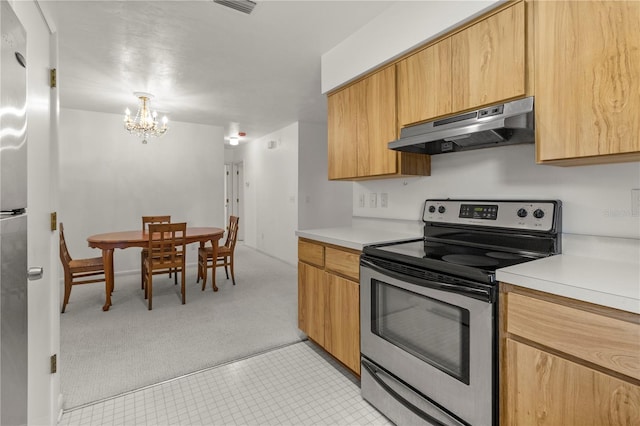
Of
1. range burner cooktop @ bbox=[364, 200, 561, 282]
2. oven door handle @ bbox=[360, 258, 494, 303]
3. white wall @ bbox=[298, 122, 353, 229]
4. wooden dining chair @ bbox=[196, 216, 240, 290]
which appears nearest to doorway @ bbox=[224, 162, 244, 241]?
white wall @ bbox=[298, 122, 353, 229]

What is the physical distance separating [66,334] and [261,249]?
400 centimetres

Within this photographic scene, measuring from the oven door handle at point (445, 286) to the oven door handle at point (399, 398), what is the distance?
55 cm

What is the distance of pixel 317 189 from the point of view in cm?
546

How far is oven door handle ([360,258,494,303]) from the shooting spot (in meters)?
1.23

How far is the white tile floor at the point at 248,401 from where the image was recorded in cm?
174

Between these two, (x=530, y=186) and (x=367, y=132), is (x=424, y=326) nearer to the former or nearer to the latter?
(x=530, y=186)

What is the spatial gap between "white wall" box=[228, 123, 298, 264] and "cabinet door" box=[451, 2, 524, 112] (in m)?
3.76

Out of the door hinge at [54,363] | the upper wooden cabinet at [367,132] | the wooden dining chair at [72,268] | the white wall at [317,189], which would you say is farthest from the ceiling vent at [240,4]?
the white wall at [317,189]

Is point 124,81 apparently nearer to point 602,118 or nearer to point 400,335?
point 400,335

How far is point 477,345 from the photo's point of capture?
1.26 m

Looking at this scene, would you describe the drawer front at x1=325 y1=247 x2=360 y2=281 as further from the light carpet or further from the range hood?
the light carpet

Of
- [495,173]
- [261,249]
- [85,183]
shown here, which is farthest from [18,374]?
[261,249]

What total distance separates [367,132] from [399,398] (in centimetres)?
168

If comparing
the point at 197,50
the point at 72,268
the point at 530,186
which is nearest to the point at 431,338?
the point at 530,186
